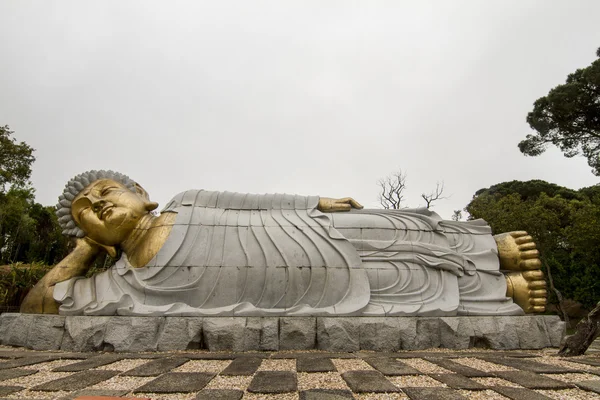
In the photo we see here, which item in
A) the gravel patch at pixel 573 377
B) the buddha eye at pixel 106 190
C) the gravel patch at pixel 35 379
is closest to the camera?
the gravel patch at pixel 35 379

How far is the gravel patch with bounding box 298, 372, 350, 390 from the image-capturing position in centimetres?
323

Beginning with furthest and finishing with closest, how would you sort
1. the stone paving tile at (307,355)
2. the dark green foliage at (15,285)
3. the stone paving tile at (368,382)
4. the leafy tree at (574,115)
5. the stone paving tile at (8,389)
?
1. the leafy tree at (574,115)
2. the dark green foliage at (15,285)
3. the stone paving tile at (307,355)
4. the stone paving tile at (368,382)
5. the stone paving tile at (8,389)

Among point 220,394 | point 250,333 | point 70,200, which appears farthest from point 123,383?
point 70,200

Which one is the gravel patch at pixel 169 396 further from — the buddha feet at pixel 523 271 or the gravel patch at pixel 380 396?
the buddha feet at pixel 523 271

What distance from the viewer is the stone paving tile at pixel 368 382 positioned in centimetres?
311

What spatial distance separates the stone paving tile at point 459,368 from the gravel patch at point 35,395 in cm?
361

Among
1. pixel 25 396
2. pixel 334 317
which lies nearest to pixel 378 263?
pixel 334 317

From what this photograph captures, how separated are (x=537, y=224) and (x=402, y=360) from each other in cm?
1272

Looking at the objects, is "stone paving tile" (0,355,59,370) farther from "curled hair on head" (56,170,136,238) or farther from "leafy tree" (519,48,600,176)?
"leafy tree" (519,48,600,176)

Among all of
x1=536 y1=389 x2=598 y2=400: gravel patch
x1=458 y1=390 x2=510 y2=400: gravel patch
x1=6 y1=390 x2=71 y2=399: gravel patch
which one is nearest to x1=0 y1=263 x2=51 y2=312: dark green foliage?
x1=6 y1=390 x2=71 y2=399: gravel patch

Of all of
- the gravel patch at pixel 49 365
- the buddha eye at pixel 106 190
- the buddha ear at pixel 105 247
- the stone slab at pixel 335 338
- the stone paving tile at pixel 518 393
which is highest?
the buddha eye at pixel 106 190

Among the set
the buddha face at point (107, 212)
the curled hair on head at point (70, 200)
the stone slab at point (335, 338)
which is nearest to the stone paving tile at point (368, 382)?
the stone slab at point (335, 338)

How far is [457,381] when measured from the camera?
3408mm

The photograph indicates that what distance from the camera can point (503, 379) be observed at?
3.50m
